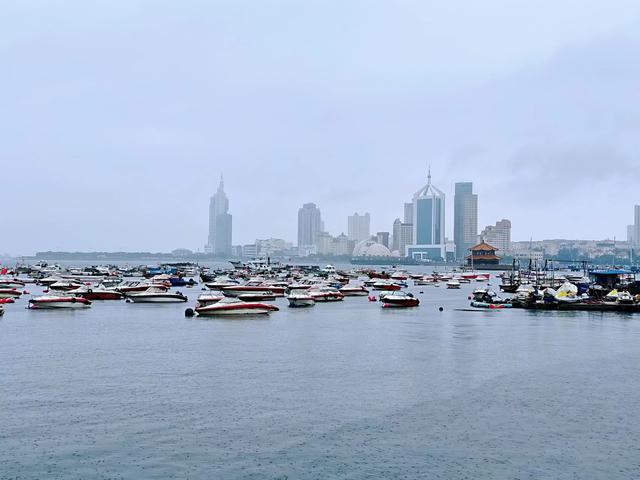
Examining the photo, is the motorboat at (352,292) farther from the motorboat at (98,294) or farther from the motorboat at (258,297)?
the motorboat at (98,294)

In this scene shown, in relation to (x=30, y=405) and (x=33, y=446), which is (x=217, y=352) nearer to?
(x=30, y=405)

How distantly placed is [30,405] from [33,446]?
19.4 feet

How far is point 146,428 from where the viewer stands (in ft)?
86.1

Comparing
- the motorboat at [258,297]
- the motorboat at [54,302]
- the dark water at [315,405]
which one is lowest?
the dark water at [315,405]

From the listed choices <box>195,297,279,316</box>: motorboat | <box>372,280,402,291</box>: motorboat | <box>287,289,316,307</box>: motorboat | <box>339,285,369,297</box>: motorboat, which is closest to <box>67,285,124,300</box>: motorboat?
<box>287,289,316,307</box>: motorboat

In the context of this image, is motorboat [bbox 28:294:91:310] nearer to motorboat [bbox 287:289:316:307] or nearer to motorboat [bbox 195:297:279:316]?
motorboat [bbox 195:297:279:316]

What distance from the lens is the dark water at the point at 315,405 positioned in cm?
2289

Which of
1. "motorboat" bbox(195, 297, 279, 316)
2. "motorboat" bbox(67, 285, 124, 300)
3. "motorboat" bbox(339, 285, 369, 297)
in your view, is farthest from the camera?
"motorboat" bbox(339, 285, 369, 297)

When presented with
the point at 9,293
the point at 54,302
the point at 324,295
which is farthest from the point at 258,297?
the point at 9,293

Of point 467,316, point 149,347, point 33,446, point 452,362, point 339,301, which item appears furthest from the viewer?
point 339,301

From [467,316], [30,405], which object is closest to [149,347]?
[30,405]

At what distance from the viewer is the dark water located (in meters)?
22.9

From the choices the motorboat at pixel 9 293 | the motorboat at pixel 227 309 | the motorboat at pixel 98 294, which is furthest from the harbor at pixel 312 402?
the motorboat at pixel 9 293

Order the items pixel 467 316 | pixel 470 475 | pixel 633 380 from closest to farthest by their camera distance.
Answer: pixel 470 475 < pixel 633 380 < pixel 467 316
